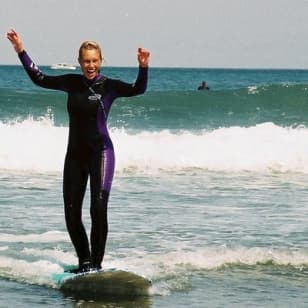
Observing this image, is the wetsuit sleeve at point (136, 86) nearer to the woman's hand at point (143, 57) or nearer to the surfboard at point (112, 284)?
the woman's hand at point (143, 57)

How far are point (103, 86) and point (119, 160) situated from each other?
11838 millimetres

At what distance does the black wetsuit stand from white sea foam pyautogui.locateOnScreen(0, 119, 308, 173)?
1007 centimetres

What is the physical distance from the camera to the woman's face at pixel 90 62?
6.45m

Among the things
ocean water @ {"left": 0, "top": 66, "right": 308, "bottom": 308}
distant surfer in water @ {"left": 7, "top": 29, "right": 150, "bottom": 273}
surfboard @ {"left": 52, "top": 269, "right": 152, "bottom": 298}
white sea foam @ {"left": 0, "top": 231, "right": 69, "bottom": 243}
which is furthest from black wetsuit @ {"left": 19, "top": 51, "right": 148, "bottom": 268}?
white sea foam @ {"left": 0, "top": 231, "right": 69, "bottom": 243}

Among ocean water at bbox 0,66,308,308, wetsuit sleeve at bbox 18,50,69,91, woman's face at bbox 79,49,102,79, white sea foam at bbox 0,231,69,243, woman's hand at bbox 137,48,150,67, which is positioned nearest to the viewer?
woman's hand at bbox 137,48,150,67

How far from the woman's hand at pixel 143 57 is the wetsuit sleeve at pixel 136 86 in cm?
4

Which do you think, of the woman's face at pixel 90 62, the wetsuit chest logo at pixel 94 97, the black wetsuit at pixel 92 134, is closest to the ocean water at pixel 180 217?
the black wetsuit at pixel 92 134

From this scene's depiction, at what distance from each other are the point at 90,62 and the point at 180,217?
4026mm

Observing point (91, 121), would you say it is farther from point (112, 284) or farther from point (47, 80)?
point (112, 284)

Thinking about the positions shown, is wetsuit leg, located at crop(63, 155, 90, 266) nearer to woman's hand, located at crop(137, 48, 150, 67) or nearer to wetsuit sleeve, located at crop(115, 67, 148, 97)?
wetsuit sleeve, located at crop(115, 67, 148, 97)

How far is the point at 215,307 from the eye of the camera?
6.25 m

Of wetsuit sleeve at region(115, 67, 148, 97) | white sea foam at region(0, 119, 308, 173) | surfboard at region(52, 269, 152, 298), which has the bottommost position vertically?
white sea foam at region(0, 119, 308, 173)

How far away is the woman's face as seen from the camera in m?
6.45

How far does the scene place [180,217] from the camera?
1018 cm
